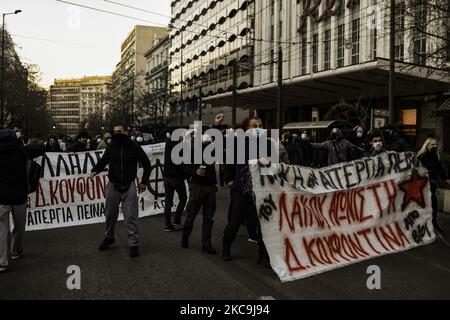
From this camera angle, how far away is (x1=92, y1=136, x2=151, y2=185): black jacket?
7.10 meters

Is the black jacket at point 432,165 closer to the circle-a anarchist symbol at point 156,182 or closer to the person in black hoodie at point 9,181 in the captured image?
the circle-a anarchist symbol at point 156,182

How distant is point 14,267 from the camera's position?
20.8 ft

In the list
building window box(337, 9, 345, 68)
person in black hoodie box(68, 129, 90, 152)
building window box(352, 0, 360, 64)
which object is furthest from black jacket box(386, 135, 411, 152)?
building window box(337, 9, 345, 68)

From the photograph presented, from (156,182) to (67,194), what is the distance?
6.93ft

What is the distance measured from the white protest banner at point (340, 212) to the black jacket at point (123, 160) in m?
1.95

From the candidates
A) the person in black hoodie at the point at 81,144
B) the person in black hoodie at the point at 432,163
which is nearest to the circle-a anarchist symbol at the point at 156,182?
the person in black hoodie at the point at 81,144

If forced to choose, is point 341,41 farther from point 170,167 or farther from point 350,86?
point 170,167

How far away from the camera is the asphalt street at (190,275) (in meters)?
5.14

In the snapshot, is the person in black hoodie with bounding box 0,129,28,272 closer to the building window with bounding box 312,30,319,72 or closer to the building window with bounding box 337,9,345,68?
the building window with bounding box 337,9,345,68

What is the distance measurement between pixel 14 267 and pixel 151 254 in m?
1.73

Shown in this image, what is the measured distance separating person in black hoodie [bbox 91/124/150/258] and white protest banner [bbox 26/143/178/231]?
7.54 ft

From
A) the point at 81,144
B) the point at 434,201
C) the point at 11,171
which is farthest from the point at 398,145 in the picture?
the point at 81,144
